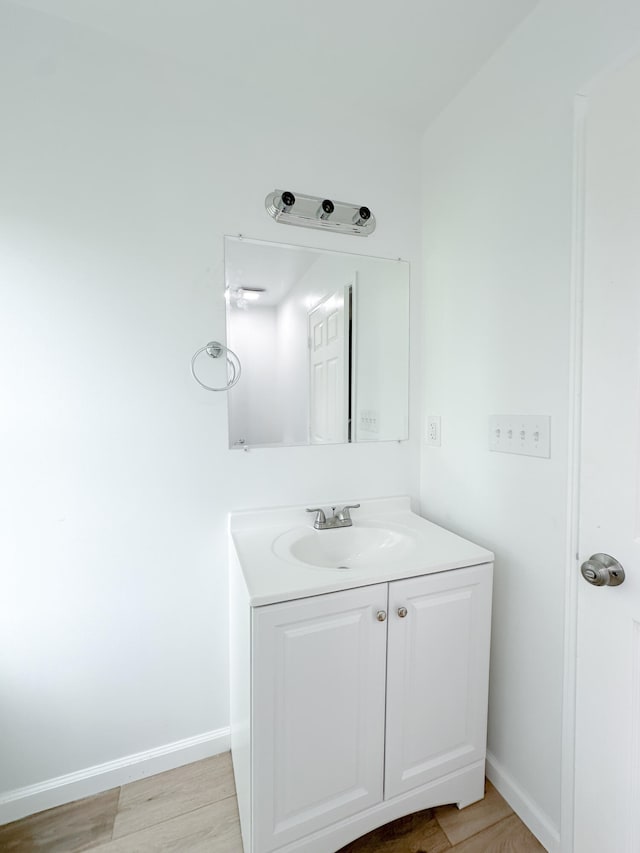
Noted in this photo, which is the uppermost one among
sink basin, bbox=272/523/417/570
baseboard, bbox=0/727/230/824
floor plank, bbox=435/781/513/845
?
sink basin, bbox=272/523/417/570

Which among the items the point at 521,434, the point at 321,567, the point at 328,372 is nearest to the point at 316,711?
the point at 321,567

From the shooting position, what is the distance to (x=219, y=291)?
4.58ft

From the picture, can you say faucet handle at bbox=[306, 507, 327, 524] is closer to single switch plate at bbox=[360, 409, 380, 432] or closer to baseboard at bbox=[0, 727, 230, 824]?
single switch plate at bbox=[360, 409, 380, 432]

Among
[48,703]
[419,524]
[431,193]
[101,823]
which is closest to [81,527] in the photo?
[48,703]

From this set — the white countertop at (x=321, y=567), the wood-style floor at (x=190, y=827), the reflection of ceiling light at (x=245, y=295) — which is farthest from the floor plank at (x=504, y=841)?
the reflection of ceiling light at (x=245, y=295)

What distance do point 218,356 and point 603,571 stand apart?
129 centimetres

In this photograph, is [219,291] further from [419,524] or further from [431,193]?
[419,524]

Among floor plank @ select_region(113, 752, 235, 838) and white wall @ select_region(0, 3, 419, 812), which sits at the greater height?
white wall @ select_region(0, 3, 419, 812)

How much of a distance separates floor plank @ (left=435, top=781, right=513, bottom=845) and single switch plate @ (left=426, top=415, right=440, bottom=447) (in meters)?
1.20

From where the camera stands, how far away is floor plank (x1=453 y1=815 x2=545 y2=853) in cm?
113

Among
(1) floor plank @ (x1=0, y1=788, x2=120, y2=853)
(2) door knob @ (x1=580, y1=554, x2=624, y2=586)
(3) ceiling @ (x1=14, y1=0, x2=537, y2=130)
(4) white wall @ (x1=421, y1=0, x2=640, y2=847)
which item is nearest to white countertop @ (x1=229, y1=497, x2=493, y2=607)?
(4) white wall @ (x1=421, y1=0, x2=640, y2=847)

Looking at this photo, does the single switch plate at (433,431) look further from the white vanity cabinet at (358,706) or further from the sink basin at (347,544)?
the white vanity cabinet at (358,706)

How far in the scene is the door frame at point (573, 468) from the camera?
1002 millimetres

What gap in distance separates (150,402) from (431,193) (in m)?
1.39
